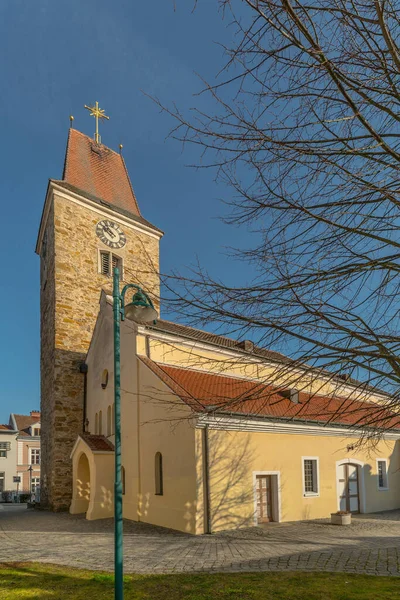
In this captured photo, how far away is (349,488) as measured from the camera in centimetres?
1900

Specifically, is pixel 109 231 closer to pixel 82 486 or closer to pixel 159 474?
pixel 82 486

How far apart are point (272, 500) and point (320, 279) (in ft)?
43.2

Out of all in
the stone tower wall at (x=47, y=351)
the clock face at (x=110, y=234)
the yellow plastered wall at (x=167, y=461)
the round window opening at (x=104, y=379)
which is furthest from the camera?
the clock face at (x=110, y=234)

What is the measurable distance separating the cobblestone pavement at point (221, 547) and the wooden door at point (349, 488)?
94.9 inches

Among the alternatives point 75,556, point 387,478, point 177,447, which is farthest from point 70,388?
point 387,478

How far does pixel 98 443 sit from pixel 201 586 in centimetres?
1215

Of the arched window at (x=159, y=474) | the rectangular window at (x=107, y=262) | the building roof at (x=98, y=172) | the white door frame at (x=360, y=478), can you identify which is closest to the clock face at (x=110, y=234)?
the rectangular window at (x=107, y=262)

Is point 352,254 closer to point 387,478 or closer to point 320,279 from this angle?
point 320,279

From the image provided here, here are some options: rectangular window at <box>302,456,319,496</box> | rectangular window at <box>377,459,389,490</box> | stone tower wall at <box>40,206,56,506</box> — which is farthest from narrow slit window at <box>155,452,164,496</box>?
rectangular window at <box>377,459,389,490</box>

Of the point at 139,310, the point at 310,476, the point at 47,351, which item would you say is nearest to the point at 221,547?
the point at 310,476

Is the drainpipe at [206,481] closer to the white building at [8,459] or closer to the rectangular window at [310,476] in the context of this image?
the rectangular window at [310,476]

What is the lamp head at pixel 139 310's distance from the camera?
6909mm

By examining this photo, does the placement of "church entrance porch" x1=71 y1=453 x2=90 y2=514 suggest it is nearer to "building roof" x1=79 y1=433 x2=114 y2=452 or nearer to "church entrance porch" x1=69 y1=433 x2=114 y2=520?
"church entrance porch" x1=69 y1=433 x2=114 y2=520

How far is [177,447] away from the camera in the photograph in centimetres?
1483
